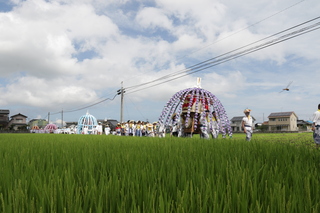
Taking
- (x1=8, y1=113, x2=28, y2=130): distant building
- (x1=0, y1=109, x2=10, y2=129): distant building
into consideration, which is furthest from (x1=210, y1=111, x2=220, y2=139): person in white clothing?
(x1=8, y1=113, x2=28, y2=130): distant building

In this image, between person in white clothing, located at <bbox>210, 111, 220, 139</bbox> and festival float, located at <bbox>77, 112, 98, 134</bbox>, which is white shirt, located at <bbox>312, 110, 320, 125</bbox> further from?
festival float, located at <bbox>77, 112, 98, 134</bbox>

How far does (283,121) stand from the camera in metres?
74.4

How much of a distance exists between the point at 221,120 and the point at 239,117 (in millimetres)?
76593

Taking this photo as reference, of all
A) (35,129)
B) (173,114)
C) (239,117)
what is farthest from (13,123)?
(173,114)

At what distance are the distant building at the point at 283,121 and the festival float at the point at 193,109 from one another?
7236 centimetres

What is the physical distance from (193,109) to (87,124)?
24.6 meters

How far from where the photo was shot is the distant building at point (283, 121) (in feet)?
241

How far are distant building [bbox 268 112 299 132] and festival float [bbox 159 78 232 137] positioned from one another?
7236 cm

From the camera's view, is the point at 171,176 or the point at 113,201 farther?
the point at 171,176

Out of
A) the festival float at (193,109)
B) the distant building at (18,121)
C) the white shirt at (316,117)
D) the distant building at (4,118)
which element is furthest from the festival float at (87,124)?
the distant building at (18,121)

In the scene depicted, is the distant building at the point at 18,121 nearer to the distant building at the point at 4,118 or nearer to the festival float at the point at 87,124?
the distant building at the point at 4,118

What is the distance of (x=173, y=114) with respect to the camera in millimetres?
9484

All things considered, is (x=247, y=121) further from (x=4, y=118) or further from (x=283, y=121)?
(x=283, y=121)

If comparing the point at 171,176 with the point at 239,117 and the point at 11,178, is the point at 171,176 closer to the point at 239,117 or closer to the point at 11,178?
the point at 11,178
